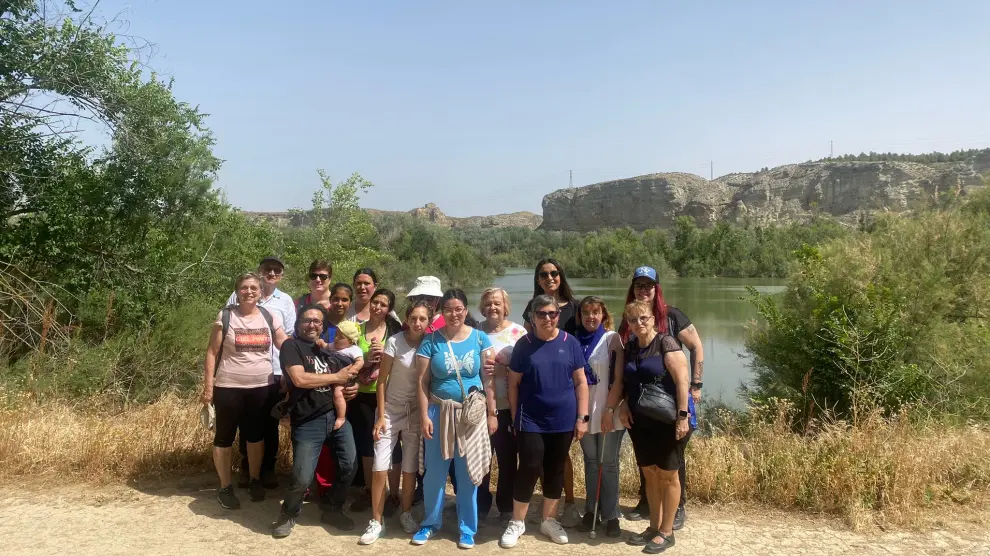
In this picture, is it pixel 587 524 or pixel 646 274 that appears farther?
pixel 646 274

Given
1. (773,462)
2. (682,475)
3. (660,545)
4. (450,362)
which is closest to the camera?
(660,545)

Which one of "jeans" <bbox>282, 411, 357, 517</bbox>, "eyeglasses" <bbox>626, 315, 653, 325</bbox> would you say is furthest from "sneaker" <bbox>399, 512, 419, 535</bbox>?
"eyeglasses" <bbox>626, 315, 653, 325</bbox>

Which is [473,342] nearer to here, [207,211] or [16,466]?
[16,466]

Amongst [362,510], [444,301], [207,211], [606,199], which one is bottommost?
[362,510]

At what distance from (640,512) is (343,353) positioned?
209cm

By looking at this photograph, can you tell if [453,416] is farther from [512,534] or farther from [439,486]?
[512,534]

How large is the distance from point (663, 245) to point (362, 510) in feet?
198

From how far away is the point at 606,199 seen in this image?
141 meters

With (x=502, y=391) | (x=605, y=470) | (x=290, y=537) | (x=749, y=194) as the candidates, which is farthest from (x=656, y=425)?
(x=749, y=194)

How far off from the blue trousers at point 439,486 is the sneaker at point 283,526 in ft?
2.44

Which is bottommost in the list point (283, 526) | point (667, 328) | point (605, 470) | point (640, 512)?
point (640, 512)

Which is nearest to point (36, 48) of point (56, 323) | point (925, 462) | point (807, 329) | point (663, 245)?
point (56, 323)

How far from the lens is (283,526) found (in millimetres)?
3434

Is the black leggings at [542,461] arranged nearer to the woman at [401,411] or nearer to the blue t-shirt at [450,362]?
the blue t-shirt at [450,362]
